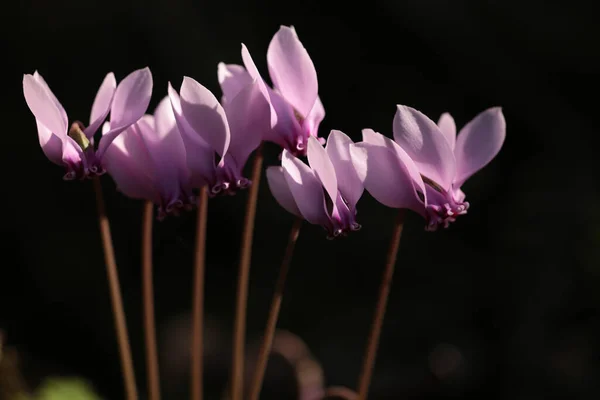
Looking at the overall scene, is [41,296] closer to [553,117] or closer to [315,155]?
[553,117]

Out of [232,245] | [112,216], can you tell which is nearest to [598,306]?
[232,245]

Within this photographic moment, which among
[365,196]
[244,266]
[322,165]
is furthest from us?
[365,196]

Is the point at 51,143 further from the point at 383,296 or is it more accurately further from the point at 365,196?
the point at 365,196

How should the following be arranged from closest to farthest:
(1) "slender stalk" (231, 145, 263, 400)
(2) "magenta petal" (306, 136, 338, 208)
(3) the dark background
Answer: (2) "magenta petal" (306, 136, 338, 208) → (1) "slender stalk" (231, 145, 263, 400) → (3) the dark background

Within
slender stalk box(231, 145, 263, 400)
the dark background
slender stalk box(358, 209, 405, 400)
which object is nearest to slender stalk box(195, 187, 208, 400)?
slender stalk box(231, 145, 263, 400)

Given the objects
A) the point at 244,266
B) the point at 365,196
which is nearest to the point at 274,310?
the point at 244,266

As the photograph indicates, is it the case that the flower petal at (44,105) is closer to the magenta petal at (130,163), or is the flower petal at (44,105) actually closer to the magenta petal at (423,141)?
the magenta petal at (130,163)

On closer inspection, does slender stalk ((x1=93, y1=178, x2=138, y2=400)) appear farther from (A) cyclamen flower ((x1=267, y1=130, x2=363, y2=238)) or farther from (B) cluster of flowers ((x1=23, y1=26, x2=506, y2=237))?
(A) cyclamen flower ((x1=267, y1=130, x2=363, y2=238))
